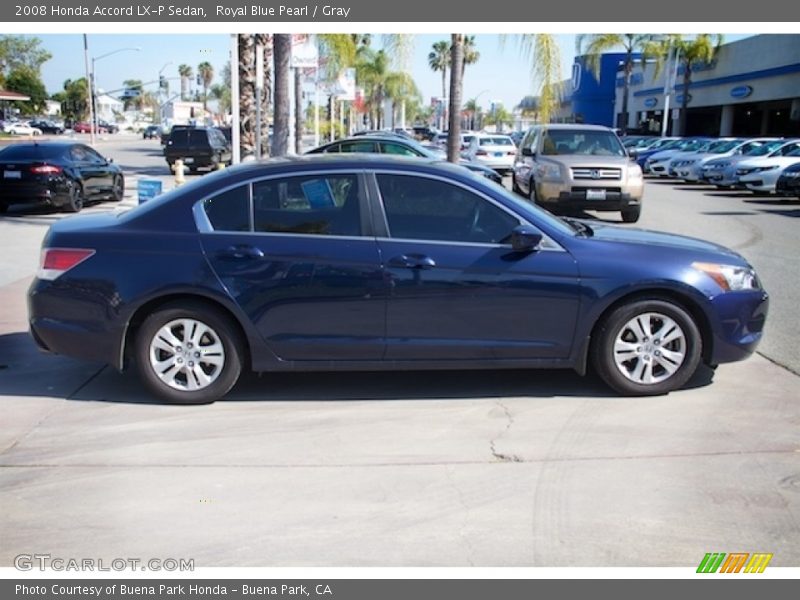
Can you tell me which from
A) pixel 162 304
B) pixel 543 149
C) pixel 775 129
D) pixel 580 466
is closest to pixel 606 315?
pixel 580 466

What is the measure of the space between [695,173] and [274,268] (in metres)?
26.1

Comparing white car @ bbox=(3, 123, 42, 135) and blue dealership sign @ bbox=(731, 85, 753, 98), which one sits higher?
blue dealership sign @ bbox=(731, 85, 753, 98)

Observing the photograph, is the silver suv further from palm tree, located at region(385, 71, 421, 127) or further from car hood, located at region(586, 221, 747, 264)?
car hood, located at region(586, 221, 747, 264)

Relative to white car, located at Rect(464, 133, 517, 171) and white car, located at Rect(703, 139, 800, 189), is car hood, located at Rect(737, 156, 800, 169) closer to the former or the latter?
white car, located at Rect(703, 139, 800, 189)

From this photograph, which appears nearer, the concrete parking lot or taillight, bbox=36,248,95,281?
the concrete parking lot

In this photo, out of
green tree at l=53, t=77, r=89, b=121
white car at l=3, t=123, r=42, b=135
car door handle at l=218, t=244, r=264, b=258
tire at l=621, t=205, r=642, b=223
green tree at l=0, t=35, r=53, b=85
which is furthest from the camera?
green tree at l=53, t=77, r=89, b=121

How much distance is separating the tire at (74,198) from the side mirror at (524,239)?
43.1 ft

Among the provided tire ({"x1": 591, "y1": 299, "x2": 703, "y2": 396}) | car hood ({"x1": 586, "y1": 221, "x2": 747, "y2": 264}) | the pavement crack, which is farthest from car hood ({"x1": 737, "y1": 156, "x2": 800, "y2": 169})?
the pavement crack

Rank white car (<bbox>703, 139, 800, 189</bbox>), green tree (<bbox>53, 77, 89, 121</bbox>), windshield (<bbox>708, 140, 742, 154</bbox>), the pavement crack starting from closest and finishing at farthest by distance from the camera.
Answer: the pavement crack → white car (<bbox>703, 139, 800, 189</bbox>) → windshield (<bbox>708, 140, 742, 154</bbox>) → green tree (<bbox>53, 77, 89, 121</bbox>)

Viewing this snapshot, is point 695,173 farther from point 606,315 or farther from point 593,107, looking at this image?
point 593,107

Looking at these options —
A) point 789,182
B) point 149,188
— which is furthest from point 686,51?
point 149,188

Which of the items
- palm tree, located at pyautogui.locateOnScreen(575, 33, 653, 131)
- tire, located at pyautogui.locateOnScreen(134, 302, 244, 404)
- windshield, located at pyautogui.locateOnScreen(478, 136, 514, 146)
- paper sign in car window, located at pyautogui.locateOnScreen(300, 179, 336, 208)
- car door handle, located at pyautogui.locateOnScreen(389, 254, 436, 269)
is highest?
palm tree, located at pyautogui.locateOnScreen(575, 33, 653, 131)

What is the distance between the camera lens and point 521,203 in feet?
18.6

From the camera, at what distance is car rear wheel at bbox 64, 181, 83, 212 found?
16.1 metres
